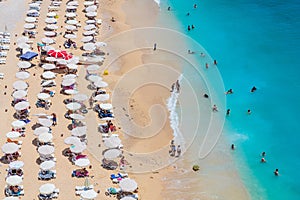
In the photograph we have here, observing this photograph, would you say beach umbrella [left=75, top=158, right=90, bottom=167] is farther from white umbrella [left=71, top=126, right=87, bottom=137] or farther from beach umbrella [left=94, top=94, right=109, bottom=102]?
beach umbrella [left=94, top=94, right=109, bottom=102]

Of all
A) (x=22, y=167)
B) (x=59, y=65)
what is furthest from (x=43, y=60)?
(x=22, y=167)

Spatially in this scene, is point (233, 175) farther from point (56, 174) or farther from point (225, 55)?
point (225, 55)

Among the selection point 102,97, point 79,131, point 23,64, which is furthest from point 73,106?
point 23,64

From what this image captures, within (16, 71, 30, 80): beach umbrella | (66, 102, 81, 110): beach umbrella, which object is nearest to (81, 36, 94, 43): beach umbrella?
(16, 71, 30, 80): beach umbrella

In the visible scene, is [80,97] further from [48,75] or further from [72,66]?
[72,66]

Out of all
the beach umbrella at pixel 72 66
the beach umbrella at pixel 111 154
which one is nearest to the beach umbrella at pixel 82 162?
the beach umbrella at pixel 111 154

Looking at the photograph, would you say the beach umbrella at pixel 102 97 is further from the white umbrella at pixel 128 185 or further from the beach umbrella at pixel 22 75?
the white umbrella at pixel 128 185
